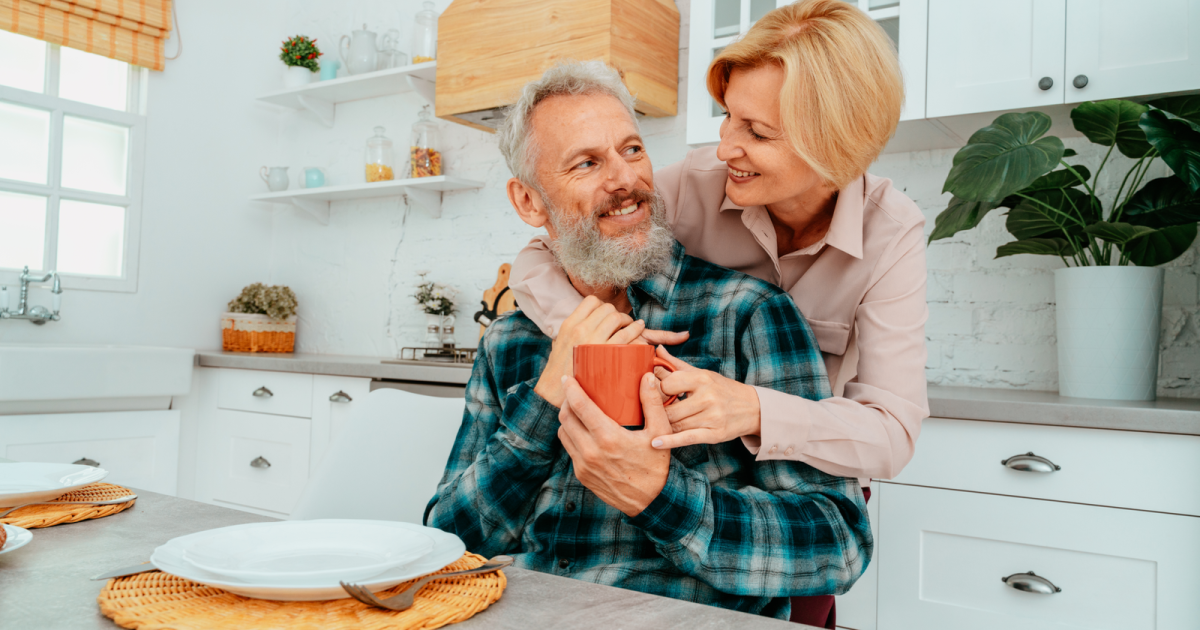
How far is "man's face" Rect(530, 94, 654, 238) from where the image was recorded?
4.26 feet

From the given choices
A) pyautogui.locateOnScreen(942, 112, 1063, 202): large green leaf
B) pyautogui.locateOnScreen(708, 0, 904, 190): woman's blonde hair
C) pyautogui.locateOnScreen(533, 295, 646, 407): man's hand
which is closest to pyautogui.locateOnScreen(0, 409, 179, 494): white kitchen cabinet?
pyautogui.locateOnScreen(533, 295, 646, 407): man's hand

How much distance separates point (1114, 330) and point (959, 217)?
45 cm

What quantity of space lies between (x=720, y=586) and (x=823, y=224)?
0.74 metres

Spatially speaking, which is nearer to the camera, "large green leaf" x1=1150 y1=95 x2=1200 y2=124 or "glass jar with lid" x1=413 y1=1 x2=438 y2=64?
"large green leaf" x1=1150 y1=95 x2=1200 y2=124

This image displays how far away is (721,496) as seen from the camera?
38.3 inches

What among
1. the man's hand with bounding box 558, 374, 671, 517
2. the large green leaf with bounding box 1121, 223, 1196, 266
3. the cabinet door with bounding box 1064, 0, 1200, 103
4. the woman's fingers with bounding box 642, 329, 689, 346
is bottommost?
the man's hand with bounding box 558, 374, 671, 517

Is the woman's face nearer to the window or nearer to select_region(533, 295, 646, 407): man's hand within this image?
select_region(533, 295, 646, 407): man's hand

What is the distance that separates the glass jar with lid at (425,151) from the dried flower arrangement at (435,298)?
1.39ft

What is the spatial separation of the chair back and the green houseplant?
3.96 ft

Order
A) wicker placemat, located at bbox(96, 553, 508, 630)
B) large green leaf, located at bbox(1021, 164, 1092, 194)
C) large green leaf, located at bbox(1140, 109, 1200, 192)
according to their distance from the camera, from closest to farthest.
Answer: wicker placemat, located at bbox(96, 553, 508, 630)
large green leaf, located at bbox(1140, 109, 1200, 192)
large green leaf, located at bbox(1021, 164, 1092, 194)

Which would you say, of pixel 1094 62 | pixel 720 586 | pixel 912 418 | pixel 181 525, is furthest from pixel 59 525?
pixel 1094 62

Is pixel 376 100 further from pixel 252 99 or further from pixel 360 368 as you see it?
pixel 360 368

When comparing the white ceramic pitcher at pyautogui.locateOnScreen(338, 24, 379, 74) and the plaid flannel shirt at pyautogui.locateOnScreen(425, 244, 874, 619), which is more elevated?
the white ceramic pitcher at pyautogui.locateOnScreen(338, 24, 379, 74)

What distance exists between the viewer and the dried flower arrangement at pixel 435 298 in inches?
131
